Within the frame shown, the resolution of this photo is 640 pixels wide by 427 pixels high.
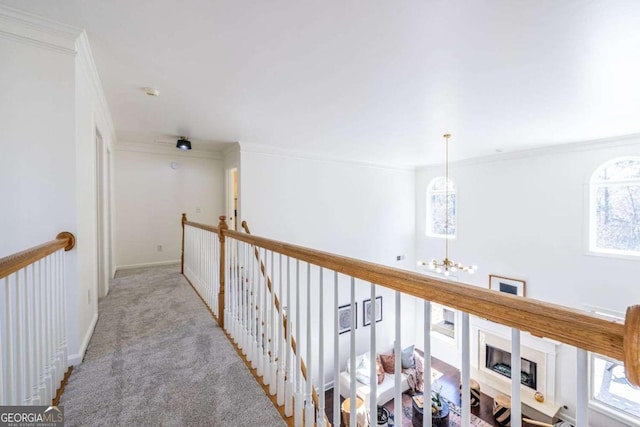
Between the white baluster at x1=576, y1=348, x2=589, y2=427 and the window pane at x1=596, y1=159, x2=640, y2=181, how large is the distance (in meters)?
5.57

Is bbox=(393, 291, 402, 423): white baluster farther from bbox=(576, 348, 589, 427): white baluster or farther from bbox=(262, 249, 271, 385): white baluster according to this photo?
bbox=(262, 249, 271, 385): white baluster

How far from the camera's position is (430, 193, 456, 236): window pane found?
654 centimetres

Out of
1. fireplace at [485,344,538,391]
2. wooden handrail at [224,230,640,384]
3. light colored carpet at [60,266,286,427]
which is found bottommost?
fireplace at [485,344,538,391]

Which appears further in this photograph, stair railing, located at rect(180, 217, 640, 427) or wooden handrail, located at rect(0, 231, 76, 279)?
wooden handrail, located at rect(0, 231, 76, 279)

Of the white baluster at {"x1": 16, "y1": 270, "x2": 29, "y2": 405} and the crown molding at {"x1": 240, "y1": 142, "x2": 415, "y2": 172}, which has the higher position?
the crown molding at {"x1": 240, "y1": 142, "x2": 415, "y2": 172}

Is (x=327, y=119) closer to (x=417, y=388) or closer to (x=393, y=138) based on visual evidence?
(x=393, y=138)

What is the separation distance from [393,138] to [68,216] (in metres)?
4.14

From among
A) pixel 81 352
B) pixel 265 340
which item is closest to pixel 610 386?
pixel 265 340

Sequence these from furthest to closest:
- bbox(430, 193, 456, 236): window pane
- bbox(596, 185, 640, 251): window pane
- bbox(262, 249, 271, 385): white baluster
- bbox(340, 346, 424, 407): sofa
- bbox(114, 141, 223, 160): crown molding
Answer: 1. bbox(430, 193, 456, 236): window pane
2. bbox(340, 346, 424, 407): sofa
3. bbox(114, 141, 223, 160): crown molding
4. bbox(596, 185, 640, 251): window pane
5. bbox(262, 249, 271, 385): white baluster

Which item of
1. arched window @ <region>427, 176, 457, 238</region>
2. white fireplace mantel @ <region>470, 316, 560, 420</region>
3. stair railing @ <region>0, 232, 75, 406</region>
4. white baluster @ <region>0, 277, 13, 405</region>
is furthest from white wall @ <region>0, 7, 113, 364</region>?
arched window @ <region>427, 176, 457, 238</region>

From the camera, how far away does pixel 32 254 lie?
1.23 m

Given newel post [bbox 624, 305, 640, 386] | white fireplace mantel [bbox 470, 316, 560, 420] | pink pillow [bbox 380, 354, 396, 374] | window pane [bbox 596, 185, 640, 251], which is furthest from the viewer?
pink pillow [bbox 380, 354, 396, 374]

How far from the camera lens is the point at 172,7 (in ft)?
5.15

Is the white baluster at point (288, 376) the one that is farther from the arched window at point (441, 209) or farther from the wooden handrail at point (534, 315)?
the arched window at point (441, 209)
